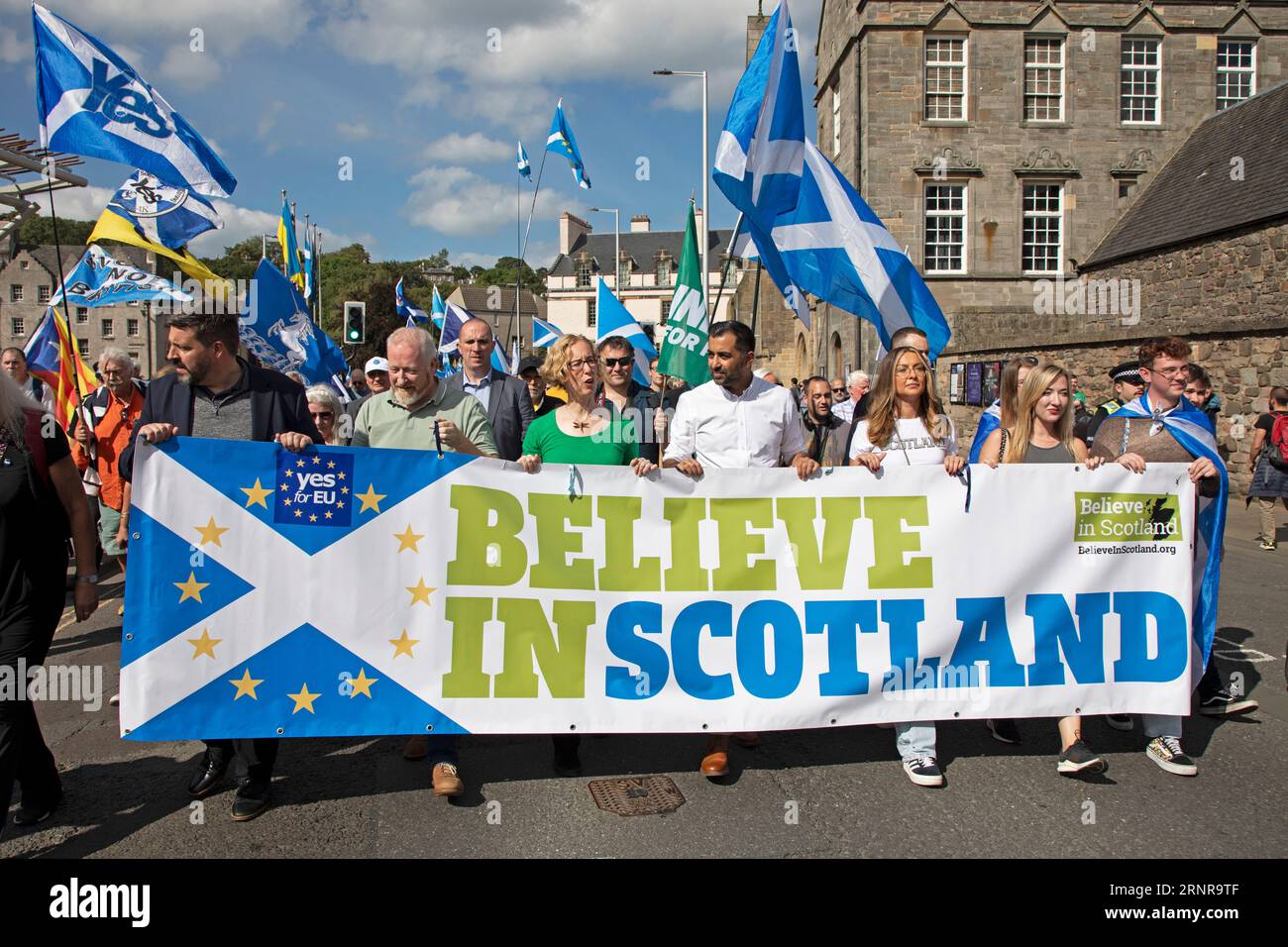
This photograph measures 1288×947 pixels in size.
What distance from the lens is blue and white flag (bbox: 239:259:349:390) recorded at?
1019cm

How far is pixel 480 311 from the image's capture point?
100 m

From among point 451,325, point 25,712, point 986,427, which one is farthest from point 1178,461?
point 451,325

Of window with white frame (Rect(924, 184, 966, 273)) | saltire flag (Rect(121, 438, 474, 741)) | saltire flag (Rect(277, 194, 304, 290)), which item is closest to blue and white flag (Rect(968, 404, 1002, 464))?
saltire flag (Rect(121, 438, 474, 741))

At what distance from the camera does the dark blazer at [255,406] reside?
4.17 meters

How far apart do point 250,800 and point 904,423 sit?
3.40m

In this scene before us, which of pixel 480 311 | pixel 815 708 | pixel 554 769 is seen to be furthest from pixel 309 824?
pixel 480 311

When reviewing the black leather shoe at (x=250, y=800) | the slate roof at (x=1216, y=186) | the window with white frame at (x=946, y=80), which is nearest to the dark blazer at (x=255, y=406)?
the black leather shoe at (x=250, y=800)

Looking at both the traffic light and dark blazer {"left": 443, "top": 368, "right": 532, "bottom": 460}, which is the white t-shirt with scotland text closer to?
dark blazer {"left": 443, "top": 368, "right": 532, "bottom": 460}

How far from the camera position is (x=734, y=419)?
4566 mm

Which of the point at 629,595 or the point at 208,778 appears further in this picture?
the point at 629,595

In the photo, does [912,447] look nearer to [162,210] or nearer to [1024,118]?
[162,210]

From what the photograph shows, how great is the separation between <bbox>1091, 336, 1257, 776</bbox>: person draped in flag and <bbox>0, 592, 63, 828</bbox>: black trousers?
4770 mm

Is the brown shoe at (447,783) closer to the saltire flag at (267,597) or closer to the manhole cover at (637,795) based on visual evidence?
the saltire flag at (267,597)

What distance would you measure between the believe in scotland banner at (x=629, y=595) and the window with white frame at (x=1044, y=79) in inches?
1100
